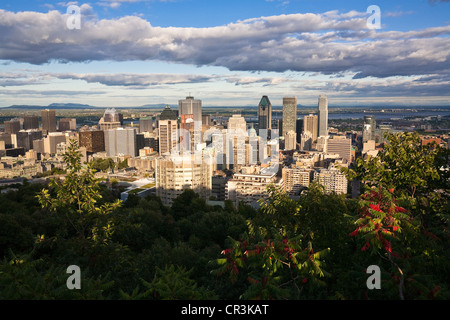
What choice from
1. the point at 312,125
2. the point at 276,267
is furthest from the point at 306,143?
the point at 276,267

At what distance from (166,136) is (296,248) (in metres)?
73.2

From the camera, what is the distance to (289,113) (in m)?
108

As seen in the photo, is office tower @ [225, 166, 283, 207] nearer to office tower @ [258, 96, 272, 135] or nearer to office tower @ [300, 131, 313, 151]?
office tower @ [300, 131, 313, 151]

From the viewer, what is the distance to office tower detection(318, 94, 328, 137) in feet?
328

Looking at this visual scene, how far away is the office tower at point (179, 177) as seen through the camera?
28781 mm

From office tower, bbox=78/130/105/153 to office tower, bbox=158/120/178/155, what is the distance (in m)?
15.9

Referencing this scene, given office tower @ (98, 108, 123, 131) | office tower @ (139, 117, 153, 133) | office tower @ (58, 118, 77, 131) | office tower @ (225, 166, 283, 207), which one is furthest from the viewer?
office tower @ (58, 118, 77, 131)

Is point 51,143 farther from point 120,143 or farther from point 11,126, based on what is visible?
point 11,126

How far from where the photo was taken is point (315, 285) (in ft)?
12.8

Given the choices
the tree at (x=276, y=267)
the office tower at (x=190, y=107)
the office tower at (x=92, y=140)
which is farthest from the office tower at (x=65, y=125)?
the tree at (x=276, y=267)

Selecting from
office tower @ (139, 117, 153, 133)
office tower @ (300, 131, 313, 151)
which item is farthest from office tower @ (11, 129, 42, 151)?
office tower @ (300, 131, 313, 151)

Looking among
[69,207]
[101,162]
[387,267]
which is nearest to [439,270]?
[387,267]

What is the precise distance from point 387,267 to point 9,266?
462 centimetres
